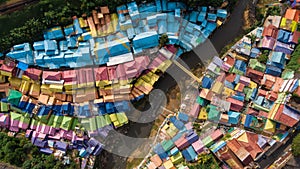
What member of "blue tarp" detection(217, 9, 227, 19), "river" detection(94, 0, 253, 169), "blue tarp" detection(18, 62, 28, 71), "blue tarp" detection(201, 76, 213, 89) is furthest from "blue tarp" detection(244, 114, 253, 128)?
"blue tarp" detection(18, 62, 28, 71)

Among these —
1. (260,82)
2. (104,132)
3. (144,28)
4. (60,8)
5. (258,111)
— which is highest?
(60,8)

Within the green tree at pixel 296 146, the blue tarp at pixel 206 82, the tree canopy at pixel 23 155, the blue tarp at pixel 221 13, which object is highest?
the blue tarp at pixel 221 13

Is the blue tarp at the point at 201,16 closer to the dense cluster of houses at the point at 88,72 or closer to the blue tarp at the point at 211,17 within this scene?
the dense cluster of houses at the point at 88,72

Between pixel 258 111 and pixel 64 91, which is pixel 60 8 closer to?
pixel 64 91

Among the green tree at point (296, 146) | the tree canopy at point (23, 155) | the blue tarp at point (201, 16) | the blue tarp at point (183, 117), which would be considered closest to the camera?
the green tree at point (296, 146)

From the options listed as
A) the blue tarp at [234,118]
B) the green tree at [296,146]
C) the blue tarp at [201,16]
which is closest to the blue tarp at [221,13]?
the blue tarp at [201,16]

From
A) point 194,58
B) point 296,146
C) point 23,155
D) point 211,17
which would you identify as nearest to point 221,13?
point 211,17

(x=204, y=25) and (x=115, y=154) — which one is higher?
(x=204, y=25)

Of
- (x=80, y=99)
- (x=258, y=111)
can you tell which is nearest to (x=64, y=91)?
(x=80, y=99)
